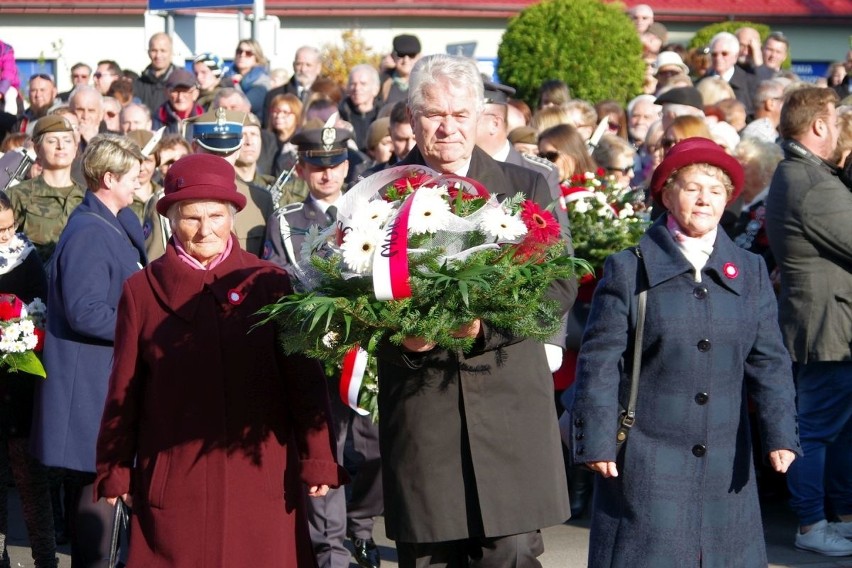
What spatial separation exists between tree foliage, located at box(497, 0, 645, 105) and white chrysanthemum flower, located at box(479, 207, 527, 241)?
10.7m

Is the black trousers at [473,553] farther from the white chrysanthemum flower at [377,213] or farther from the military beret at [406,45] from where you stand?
the military beret at [406,45]

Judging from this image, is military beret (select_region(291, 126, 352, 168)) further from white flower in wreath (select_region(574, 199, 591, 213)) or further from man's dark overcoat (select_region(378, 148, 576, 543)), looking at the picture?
man's dark overcoat (select_region(378, 148, 576, 543))

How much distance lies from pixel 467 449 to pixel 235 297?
99 centimetres

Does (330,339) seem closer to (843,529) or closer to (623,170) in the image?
(843,529)

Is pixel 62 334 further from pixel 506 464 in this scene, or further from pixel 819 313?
pixel 819 313

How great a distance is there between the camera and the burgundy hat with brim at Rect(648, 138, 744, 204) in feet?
16.7

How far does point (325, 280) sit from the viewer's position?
4371 millimetres

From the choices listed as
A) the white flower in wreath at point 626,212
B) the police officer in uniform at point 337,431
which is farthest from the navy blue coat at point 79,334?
the white flower in wreath at point 626,212

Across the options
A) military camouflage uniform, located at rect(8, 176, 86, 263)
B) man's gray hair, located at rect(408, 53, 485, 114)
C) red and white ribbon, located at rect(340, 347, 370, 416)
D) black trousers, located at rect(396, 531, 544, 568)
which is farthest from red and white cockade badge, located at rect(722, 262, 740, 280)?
military camouflage uniform, located at rect(8, 176, 86, 263)

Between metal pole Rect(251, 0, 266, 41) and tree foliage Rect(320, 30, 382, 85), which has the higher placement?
tree foliage Rect(320, 30, 382, 85)

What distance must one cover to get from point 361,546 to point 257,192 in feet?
6.58

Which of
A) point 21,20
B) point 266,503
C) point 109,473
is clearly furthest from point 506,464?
point 21,20

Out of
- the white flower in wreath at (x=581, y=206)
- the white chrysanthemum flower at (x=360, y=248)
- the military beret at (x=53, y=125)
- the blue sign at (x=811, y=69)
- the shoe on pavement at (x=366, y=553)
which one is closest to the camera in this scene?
the white chrysanthemum flower at (x=360, y=248)

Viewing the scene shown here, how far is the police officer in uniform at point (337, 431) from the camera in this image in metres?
6.88
